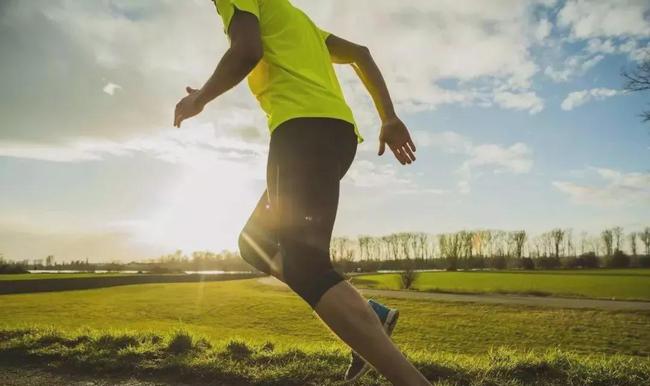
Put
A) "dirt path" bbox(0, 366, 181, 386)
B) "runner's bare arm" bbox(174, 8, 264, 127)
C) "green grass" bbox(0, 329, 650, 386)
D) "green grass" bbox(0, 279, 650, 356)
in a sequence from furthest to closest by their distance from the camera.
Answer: "green grass" bbox(0, 279, 650, 356)
"dirt path" bbox(0, 366, 181, 386)
"green grass" bbox(0, 329, 650, 386)
"runner's bare arm" bbox(174, 8, 264, 127)

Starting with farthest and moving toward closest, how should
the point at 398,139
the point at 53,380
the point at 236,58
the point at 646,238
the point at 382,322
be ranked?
the point at 646,238 < the point at 53,380 < the point at 398,139 < the point at 382,322 < the point at 236,58

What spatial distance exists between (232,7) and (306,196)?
2.64 feet

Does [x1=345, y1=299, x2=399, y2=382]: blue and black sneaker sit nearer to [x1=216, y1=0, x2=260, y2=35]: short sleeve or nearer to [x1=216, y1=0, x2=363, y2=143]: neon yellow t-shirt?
[x1=216, y1=0, x2=363, y2=143]: neon yellow t-shirt

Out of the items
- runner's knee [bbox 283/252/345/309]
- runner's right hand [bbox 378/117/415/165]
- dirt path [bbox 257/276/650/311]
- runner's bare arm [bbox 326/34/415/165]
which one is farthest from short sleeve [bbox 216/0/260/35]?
dirt path [bbox 257/276/650/311]

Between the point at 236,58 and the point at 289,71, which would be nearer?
the point at 236,58

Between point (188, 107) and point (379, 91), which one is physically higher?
point (379, 91)

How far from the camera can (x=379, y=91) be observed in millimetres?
2312

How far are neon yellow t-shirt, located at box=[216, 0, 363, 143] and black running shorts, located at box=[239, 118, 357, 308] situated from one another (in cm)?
7

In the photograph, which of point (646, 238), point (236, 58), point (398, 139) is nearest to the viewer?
point (236, 58)

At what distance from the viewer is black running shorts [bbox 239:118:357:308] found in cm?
166

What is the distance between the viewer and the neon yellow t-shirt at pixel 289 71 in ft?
6.04

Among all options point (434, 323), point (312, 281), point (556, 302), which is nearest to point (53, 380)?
point (312, 281)

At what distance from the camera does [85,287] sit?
51.6 meters

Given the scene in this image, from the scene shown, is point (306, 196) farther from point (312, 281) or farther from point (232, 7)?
point (232, 7)
